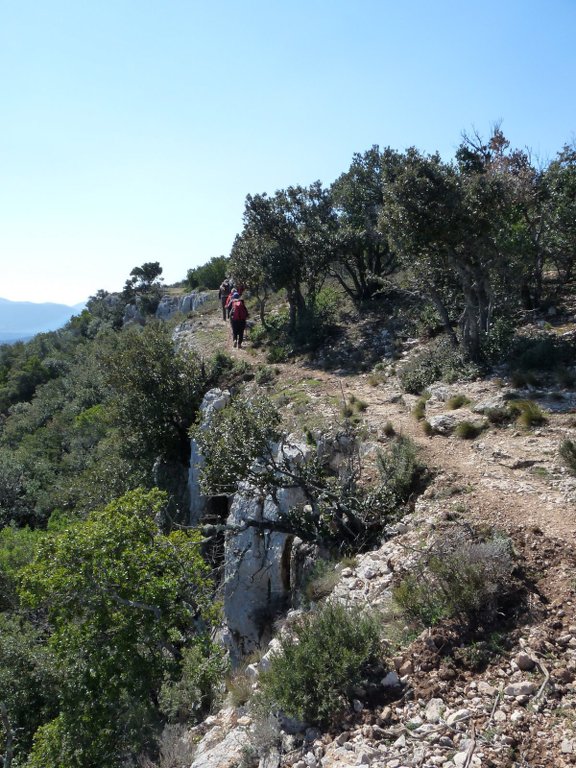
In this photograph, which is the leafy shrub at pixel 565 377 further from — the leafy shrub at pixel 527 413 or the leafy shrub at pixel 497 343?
the leafy shrub at pixel 497 343

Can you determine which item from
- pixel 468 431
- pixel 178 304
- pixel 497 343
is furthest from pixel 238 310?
pixel 178 304

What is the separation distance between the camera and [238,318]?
23812mm

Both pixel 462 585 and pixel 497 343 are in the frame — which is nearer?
pixel 462 585

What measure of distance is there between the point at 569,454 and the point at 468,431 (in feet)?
8.28

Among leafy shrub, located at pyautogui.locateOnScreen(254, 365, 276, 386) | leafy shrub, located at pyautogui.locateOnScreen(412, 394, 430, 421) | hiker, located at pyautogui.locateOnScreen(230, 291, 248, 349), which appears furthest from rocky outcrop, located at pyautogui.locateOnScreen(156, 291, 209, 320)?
leafy shrub, located at pyautogui.locateOnScreen(412, 394, 430, 421)

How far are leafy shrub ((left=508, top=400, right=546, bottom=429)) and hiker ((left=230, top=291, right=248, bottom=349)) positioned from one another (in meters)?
13.7

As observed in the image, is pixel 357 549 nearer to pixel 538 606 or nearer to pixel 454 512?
pixel 454 512

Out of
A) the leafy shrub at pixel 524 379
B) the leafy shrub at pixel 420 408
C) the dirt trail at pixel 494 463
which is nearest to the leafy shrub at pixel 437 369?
the dirt trail at pixel 494 463

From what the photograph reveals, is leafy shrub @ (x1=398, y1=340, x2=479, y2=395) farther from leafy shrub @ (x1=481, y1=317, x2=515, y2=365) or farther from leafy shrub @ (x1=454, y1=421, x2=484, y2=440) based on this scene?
leafy shrub @ (x1=454, y1=421, x2=484, y2=440)

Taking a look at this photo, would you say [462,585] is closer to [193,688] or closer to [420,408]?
[193,688]

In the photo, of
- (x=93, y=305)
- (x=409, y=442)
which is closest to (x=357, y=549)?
(x=409, y=442)

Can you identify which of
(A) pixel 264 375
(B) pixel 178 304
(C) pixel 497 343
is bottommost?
(A) pixel 264 375

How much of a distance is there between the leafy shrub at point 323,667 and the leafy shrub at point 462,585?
64 cm

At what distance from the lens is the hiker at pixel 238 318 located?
2356 cm
